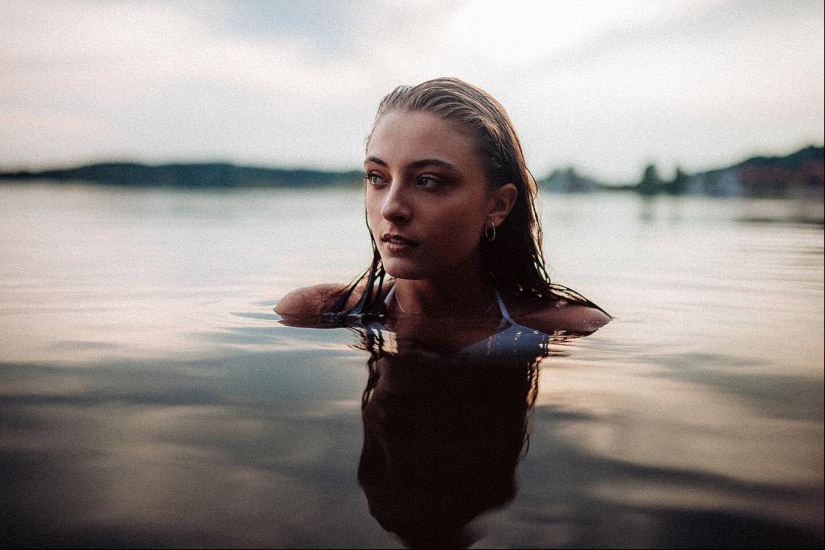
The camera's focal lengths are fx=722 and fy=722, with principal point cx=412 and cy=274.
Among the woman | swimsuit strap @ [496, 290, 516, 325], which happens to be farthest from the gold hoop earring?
swimsuit strap @ [496, 290, 516, 325]

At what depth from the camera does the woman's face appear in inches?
122

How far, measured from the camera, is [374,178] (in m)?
3.28

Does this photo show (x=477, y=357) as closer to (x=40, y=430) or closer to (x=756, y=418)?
(x=756, y=418)

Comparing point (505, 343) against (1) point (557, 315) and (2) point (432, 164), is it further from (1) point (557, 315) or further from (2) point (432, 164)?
(2) point (432, 164)

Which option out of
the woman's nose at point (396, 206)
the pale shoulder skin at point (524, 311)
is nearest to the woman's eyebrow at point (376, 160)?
the woman's nose at point (396, 206)

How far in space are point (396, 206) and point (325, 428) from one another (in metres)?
1.33

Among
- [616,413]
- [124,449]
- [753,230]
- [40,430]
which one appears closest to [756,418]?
[616,413]

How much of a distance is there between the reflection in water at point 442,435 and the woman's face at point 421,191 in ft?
1.46

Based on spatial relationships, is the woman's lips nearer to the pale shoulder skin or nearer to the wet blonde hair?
the wet blonde hair

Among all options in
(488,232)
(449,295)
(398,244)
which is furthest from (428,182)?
(449,295)

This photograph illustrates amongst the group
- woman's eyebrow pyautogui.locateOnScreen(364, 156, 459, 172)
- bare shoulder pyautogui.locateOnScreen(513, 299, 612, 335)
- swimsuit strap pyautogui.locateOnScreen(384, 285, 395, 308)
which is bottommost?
bare shoulder pyautogui.locateOnScreen(513, 299, 612, 335)

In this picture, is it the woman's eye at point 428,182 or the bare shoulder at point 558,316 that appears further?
the bare shoulder at point 558,316

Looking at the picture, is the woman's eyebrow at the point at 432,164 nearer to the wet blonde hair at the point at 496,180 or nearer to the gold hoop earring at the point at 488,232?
the wet blonde hair at the point at 496,180

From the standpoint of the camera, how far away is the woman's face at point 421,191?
311 centimetres
